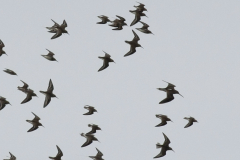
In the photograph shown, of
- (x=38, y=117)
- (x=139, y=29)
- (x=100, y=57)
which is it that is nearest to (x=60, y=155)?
(x=38, y=117)

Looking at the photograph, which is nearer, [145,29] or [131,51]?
[131,51]

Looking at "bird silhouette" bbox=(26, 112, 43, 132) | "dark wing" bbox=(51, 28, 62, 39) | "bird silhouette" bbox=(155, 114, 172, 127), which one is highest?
"dark wing" bbox=(51, 28, 62, 39)

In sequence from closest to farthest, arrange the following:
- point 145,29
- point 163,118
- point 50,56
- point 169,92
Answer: point 169,92 → point 50,56 → point 163,118 → point 145,29

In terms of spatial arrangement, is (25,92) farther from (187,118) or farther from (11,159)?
(187,118)

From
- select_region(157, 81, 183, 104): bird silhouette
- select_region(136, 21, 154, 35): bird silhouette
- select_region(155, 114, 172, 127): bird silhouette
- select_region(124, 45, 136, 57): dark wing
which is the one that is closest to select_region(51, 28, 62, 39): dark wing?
select_region(124, 45, 136, 57): dark wing

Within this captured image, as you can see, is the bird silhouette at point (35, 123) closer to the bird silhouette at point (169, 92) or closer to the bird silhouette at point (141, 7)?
the bird silhouette at point (169, 92)

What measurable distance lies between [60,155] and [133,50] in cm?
879

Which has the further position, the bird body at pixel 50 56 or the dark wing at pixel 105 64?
the dark wing at pixel 105 64

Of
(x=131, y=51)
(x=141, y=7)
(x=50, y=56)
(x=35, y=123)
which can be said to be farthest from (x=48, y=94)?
(x=141, y=7)

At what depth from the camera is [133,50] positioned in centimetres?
5497

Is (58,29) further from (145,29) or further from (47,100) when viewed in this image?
(145,29)

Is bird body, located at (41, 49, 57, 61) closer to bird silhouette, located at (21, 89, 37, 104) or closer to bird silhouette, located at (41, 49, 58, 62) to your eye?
bird silhouette, located at (41, 49, 58, 62)

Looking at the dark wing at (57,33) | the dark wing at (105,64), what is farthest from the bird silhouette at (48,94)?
the dark wing at (105,64)

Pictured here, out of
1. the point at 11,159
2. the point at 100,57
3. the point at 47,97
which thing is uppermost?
the point at 100,57
